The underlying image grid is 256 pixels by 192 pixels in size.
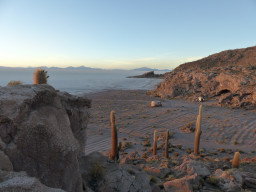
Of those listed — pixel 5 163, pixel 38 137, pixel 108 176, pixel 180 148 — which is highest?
pixel 38 137

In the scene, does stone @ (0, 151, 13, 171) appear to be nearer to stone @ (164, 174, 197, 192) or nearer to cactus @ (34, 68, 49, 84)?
cactus @ (34, 68, 49, 84)

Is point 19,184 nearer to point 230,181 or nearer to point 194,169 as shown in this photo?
point 230,181

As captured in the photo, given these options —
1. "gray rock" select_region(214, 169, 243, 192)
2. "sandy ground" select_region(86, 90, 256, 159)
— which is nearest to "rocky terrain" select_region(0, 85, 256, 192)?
"gray rock" select_region(214, 169, 243, 192)

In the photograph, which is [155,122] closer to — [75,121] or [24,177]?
[75,121]

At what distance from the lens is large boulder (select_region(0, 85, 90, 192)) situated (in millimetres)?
3574

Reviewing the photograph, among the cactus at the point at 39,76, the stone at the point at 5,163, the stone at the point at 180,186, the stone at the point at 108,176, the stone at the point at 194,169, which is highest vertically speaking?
the cactus at the point at 39,76

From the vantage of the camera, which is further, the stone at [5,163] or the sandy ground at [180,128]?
the sandy ground at [180,128]

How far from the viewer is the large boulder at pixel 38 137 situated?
357cm

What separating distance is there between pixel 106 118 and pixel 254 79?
76.3 feet

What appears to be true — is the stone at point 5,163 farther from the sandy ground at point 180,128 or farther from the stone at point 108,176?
the sandy ground at point 180,128

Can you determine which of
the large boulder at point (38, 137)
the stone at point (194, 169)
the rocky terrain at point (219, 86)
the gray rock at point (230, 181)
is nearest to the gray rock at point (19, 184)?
the large boulder at point (38, 137)

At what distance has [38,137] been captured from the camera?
3.75 metres

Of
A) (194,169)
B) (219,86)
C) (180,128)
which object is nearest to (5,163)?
(194,169)

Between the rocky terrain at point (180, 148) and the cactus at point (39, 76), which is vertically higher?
the cactus at point (39, 76)
